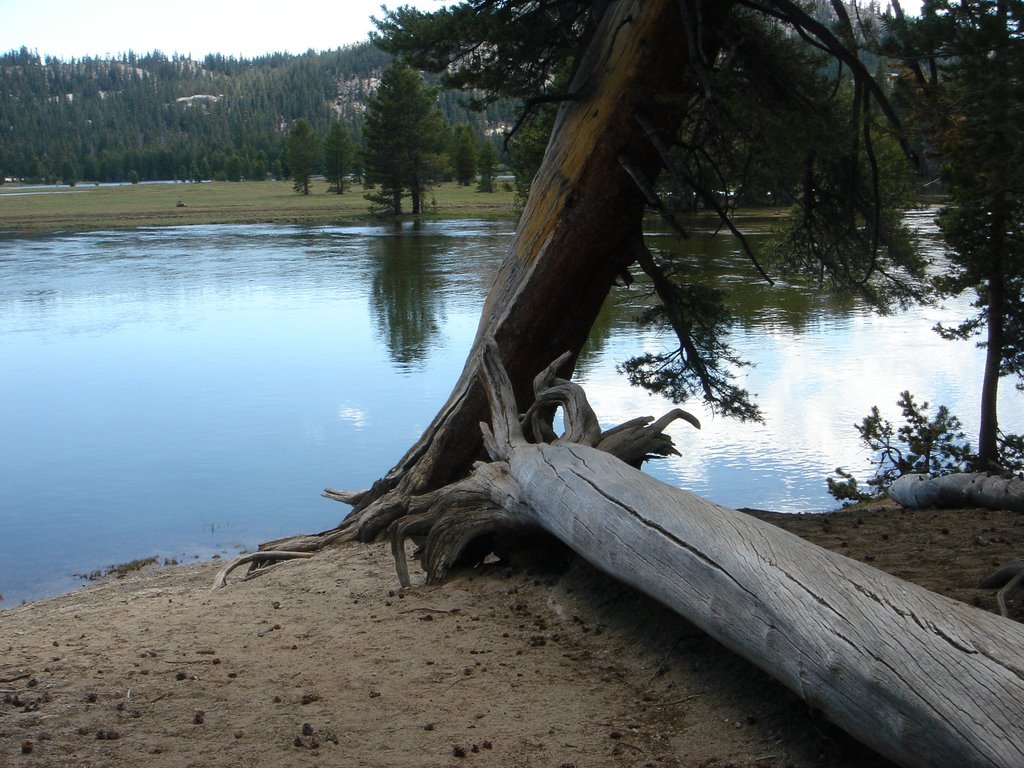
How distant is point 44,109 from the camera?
602 ft

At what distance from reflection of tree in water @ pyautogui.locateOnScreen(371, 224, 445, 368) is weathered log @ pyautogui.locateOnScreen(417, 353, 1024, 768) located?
1261 cm

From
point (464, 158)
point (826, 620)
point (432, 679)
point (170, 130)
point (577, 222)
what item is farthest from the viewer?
point (170, 130)

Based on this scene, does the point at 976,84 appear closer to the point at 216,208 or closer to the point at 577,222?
the point at 577,222

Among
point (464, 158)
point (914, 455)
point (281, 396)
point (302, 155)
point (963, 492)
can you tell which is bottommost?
point (281, 396)

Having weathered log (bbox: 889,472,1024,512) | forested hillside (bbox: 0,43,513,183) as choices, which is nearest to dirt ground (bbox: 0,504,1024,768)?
weathered log (bbox: 889,472,1024,512)

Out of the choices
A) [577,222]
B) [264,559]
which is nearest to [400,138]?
[264,559]

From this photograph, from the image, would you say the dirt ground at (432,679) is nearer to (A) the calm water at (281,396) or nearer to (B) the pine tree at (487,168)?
(A) the calm water at (281,396)

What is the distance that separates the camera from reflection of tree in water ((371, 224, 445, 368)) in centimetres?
1829

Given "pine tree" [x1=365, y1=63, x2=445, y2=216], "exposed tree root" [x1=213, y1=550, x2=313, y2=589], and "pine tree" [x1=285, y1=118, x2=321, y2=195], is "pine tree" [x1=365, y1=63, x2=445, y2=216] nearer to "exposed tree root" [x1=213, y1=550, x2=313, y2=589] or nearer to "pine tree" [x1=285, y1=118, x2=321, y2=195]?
"pine tree" [x1=285, y1=118, x2=321, y2=195]

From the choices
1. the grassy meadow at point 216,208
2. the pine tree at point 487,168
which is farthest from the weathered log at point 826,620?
the pine tree at point 487,168

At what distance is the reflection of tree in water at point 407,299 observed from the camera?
1829 cm

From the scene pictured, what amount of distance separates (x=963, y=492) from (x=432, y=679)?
4.31 metres

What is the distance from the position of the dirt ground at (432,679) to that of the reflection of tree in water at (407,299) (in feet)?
38.5

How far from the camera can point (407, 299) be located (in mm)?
23234
